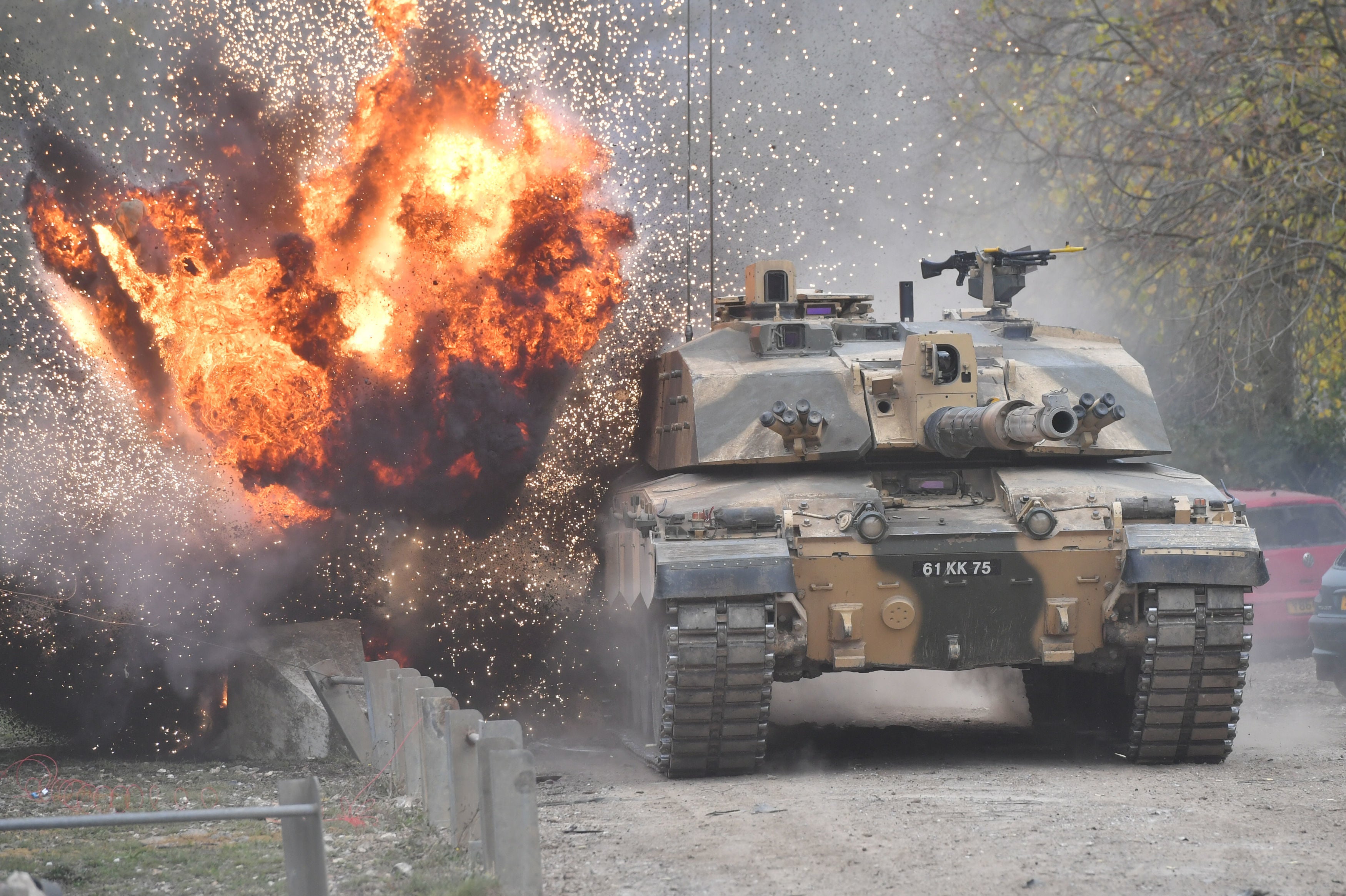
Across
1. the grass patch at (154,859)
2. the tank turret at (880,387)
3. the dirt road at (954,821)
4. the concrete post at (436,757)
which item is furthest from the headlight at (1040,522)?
the grass patch at (154,859)

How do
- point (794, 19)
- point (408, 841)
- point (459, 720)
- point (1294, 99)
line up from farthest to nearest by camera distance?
1. point (794, 19)
2. point (1294, 99)
3. point (408, 841)
4. point (459, 720)

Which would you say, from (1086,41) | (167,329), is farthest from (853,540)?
(1086,41)

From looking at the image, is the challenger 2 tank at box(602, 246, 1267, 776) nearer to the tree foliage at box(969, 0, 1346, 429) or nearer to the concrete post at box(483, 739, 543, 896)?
the concrete post at box(483, 739, 543, 896)

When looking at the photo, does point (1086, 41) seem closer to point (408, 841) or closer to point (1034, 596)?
point (1034, 596)

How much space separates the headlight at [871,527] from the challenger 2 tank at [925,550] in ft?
0.06

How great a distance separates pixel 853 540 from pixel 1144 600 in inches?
74.4

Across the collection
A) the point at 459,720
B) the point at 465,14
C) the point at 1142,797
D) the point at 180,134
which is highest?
the point at 465,14

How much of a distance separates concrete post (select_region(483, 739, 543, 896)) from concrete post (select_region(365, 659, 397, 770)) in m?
Answer: 3.86

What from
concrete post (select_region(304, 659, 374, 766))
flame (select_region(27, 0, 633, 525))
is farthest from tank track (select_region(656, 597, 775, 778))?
flame (select_region(27, 0, 633, 525))

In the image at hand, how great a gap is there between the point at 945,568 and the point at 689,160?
803 centimetres

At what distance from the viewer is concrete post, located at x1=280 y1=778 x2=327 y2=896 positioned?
19.2 ft

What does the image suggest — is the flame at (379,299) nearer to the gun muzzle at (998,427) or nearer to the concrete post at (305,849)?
the gun muzzle at (998,427)

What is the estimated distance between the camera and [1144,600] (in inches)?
412

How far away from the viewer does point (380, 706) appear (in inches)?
431
